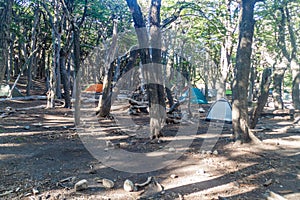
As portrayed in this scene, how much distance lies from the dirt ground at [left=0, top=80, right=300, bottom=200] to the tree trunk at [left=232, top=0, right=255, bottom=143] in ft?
1.24

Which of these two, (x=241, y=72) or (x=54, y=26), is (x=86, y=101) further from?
(x=241, y=72)

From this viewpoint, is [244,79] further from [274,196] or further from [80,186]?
[80,186]

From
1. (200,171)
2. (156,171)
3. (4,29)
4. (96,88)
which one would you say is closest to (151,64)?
(156,171)

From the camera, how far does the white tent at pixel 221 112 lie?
10.1 m

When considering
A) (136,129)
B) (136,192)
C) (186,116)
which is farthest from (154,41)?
(186,116)

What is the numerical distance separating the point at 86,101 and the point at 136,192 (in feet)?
45.9

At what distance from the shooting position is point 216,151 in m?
5.38

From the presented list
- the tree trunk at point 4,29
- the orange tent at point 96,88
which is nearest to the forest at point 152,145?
the tree trunk at point 4,29

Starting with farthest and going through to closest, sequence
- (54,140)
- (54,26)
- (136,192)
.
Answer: (54,26), (54,140), (136,192)

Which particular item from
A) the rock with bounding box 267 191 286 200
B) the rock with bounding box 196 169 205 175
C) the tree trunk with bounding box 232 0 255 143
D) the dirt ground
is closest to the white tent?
the dirt ground

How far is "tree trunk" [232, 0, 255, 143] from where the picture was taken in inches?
232

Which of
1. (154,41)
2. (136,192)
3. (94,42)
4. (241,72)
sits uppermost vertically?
(94,42)

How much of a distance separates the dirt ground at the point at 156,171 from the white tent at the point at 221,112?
2.98 metres

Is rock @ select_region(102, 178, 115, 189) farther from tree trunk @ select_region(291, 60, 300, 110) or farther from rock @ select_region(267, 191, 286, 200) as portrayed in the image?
tree trunk @ select_region(291, 60, 300, 110)
